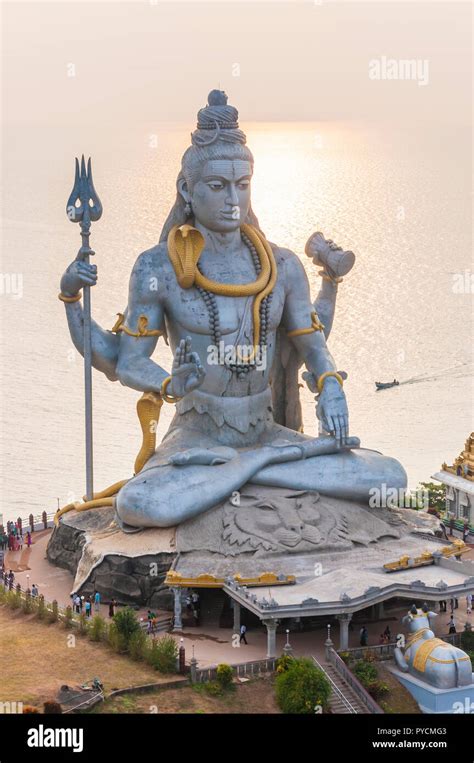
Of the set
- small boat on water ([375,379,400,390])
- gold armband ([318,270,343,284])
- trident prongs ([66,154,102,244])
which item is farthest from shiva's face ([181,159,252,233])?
small boat on water ([375,379,400,390])

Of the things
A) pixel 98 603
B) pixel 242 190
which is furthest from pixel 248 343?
pixel 98 603

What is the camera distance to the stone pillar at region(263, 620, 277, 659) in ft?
65.6

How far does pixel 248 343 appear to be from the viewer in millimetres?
22656

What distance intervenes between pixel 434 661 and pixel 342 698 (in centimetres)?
115

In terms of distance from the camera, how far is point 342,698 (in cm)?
1917

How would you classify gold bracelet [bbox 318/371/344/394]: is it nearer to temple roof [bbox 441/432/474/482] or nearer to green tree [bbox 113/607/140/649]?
temple roof [bbox 441/432/474/482]

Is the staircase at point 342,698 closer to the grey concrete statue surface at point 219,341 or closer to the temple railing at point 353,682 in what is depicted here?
the temple railing at point 353,682

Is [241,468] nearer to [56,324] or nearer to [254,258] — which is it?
[254,258]

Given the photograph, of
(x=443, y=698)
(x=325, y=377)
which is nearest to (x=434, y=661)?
(x=443, y=698)

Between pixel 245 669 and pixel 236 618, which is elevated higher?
pixel 236 618

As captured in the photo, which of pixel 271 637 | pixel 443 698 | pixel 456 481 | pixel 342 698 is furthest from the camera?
pixel 456 481

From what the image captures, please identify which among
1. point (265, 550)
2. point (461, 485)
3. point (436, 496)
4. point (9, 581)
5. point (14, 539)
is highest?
point (461, 485)

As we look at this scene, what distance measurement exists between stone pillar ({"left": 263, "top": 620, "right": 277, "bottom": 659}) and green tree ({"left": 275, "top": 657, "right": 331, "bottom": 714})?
813mm

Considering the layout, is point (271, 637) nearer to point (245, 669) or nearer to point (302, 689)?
point (245, 669)
